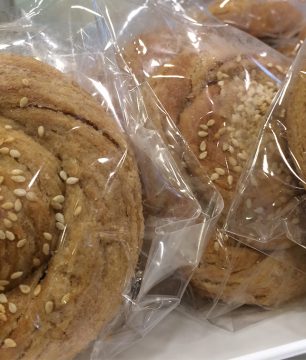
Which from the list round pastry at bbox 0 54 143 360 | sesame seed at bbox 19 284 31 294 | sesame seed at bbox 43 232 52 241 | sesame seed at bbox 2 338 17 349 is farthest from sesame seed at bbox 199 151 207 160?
sesame seed at bbox 2 338 17 349

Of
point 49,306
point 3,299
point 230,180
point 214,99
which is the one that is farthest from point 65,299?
point 214,99

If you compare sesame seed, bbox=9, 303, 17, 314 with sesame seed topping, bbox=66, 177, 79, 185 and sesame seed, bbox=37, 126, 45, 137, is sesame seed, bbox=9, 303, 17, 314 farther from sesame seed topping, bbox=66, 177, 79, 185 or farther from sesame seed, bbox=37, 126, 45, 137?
sesame seed, bbox=37, 126, 45, 137

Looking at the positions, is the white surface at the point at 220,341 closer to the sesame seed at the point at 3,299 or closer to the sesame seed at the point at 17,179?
the sesame seed at the point at 3,299

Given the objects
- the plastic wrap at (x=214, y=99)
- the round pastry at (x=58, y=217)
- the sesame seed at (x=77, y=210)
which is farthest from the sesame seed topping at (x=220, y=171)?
the sesame seed at (x=77, y=210)

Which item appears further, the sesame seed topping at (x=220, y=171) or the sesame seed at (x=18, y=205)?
the sesame seed topping at (x=220, y=171)

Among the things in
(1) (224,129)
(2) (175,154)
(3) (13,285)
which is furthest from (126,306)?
(1) (224,129)
